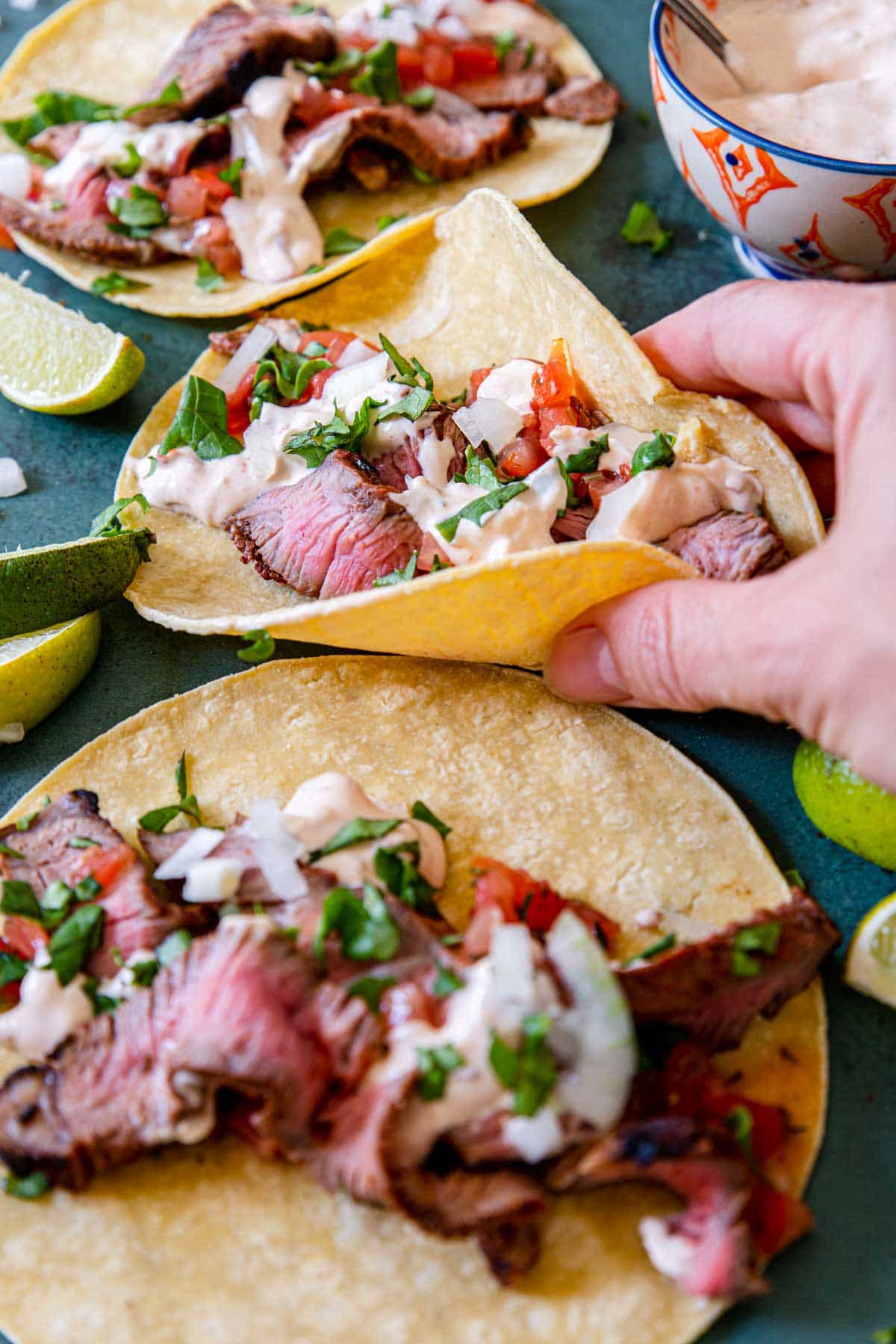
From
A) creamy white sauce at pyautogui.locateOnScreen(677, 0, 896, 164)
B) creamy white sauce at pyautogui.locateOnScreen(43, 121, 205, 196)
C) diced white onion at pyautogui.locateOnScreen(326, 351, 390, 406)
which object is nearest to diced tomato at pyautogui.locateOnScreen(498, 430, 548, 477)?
diced white onion at pyautogui.locateOnScreen(326, 351, 390, 406)

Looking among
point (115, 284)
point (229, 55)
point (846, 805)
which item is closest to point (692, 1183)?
point (846, 805)

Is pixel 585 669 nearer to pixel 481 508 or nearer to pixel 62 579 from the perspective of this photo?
pixel 481 508

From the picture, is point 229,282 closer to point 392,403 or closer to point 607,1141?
point 392,403

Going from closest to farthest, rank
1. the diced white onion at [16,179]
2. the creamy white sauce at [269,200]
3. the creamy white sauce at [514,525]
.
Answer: the creamy white sauce at [514,525] → the creamy white sauce at [269,200] → the diced white onion at [16,179]

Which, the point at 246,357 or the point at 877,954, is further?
the point at 246,357

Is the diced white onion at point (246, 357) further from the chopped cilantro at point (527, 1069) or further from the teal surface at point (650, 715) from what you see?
the chopped cilantro at point (527, 1069)

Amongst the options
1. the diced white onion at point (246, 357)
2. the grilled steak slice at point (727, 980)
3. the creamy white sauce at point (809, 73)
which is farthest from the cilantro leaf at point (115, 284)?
the grilled steak slice at point (727, 980)
